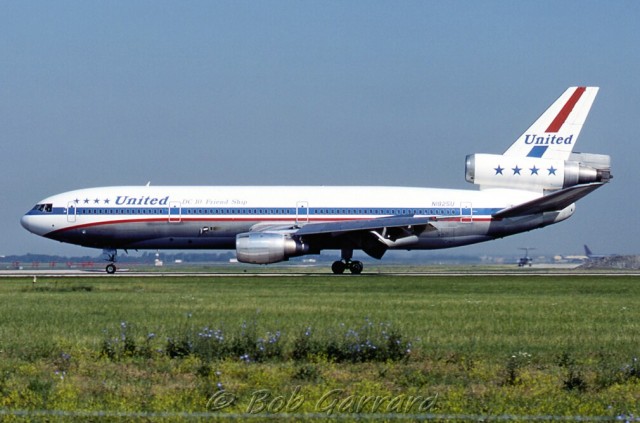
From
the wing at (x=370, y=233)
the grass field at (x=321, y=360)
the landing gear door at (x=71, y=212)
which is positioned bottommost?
the grass field at (x=321, y=360)

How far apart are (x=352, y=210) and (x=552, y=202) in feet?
35.4

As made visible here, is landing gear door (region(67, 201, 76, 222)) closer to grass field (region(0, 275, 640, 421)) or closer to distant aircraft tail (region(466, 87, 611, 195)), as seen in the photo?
distant aircraft tail (region(466, 87, 611, 195))

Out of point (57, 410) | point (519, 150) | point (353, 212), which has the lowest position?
point (57, 410)

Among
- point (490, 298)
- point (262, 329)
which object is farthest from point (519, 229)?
point (262, 329)

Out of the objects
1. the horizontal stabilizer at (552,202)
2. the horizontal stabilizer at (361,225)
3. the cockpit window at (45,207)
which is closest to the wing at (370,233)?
the horizontal stabilizer at (361,225)

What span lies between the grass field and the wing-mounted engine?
1104 inches

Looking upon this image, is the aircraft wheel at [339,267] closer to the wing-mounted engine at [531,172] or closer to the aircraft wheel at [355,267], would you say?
the aircraft wheel at [355,267]

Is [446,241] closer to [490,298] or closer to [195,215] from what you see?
[195,215]

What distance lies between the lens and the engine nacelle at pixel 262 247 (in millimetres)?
48750

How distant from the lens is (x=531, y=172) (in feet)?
178

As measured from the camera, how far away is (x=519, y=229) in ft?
176

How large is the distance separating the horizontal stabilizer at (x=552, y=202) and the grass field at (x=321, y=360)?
2533 cm

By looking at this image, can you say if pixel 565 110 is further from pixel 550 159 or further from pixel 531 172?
pixel 531 172

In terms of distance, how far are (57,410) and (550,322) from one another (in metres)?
13.4
